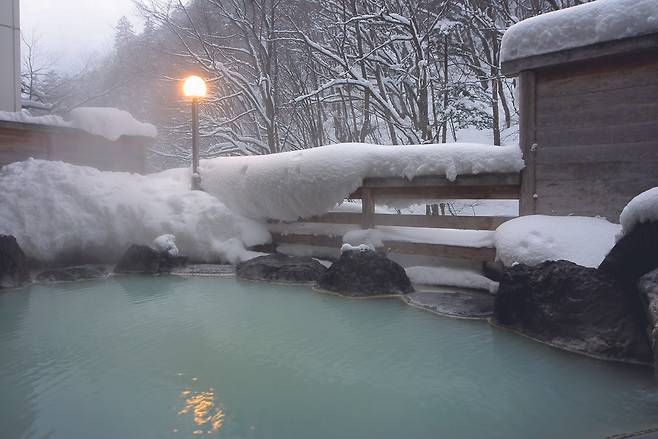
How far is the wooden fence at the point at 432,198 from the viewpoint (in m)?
5.69

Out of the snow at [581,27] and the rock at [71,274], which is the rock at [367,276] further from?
the rock at [71,274]

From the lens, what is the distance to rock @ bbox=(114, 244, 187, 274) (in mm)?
7199

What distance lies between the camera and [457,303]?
4.95 meters

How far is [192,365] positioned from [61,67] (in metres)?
32.2

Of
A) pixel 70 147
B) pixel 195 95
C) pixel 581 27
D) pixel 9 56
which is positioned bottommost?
pixel 70 147

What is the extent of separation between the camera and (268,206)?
25.8 ft

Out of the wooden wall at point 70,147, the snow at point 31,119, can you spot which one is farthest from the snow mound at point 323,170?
the snow at point 31,119

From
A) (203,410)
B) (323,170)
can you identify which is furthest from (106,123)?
(203,410)

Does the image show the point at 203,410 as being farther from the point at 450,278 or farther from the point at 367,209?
the point at 367,209

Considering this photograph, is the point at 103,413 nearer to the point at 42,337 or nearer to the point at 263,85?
the point at 42,337

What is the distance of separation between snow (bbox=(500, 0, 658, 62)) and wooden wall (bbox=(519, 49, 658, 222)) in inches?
11.5

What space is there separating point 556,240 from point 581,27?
2.30 meters

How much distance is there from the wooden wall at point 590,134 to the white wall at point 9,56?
11382 mm

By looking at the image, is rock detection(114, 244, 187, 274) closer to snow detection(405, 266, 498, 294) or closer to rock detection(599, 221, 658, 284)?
snow detection(405, 266, 498, 294)
